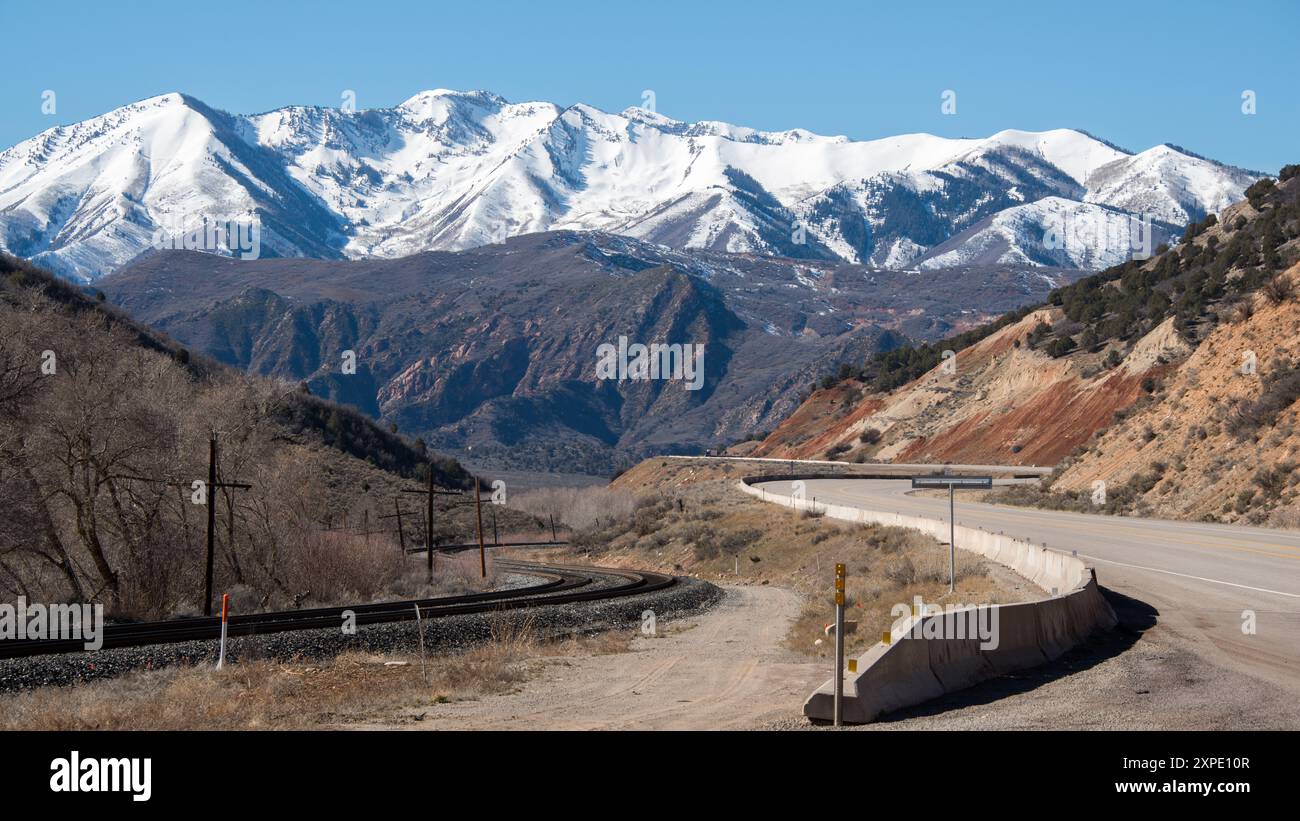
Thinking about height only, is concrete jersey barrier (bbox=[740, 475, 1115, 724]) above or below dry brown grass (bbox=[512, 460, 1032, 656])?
above

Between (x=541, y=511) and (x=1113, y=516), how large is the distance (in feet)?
243

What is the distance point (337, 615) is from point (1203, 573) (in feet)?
63.0

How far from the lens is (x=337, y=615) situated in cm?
3133

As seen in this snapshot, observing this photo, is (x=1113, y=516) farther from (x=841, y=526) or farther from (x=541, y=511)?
(x=541, y=511)

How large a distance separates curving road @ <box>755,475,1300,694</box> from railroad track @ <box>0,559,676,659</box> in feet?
42.0

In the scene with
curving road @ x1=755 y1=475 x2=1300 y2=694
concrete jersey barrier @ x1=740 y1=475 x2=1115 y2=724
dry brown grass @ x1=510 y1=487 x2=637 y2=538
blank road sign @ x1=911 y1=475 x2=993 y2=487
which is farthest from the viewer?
dry brown grass @ x1=510 y1=487 x2=637 y2=538

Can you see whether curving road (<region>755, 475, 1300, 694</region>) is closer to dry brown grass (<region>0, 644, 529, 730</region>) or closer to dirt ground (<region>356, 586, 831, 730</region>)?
dirt ground (<region>356, 586, 831, 730</region>)

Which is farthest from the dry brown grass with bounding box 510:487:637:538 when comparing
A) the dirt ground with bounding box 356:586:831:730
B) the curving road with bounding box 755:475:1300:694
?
the dirt ground with bounding box 356:586:831:730

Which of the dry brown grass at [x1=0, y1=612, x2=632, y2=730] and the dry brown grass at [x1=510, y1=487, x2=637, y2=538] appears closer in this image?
the dry brown grass at [x1=0, y1=612, x2=632, y2=730]

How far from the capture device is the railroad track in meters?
23.7

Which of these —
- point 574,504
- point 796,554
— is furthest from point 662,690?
point 574,504

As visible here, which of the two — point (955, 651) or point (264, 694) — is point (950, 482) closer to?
point (955, 651)
